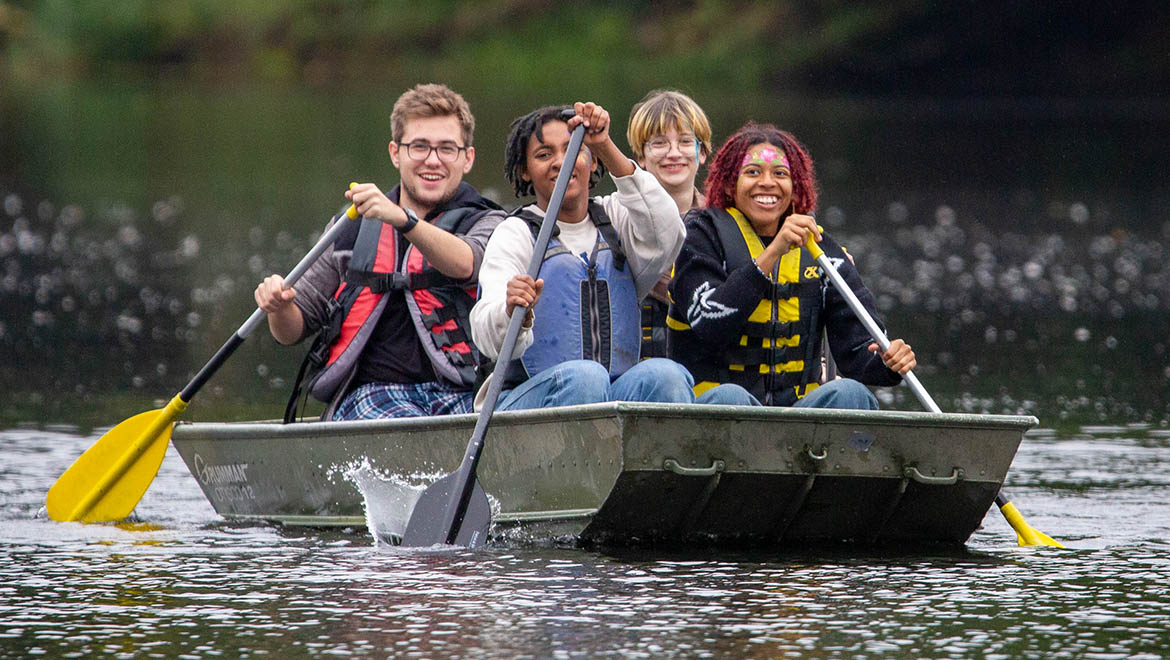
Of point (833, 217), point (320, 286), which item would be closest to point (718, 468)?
point (320, 286)

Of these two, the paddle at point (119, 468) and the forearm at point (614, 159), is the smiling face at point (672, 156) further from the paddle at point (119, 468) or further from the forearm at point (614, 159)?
the paddle at point (119, 468)

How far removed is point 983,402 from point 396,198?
175 inches

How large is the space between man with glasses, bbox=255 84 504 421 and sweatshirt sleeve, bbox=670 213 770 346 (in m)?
0.86

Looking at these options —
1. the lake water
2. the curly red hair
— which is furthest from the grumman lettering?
the curly red hair

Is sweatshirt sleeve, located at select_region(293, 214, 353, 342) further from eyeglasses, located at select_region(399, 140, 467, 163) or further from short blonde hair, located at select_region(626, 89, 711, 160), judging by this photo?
short blonde hair, located at select_region(626, 89, 711, 160)

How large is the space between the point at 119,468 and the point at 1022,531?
3.63 m

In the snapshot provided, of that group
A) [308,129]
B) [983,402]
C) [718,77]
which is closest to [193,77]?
[718,77]

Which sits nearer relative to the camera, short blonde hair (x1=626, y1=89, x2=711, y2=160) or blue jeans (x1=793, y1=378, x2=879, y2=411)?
blue jeans (x1=793, y1=378, x2=879, y2=411)

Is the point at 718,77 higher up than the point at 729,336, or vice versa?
the point at 718,77

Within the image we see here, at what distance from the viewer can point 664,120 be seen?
7.98m

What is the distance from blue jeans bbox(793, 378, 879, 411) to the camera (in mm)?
6953

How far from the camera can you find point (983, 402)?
1123 centimetres

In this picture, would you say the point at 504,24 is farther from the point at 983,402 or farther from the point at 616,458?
the point at 616,458

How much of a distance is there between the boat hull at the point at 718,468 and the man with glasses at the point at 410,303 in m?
0.42
